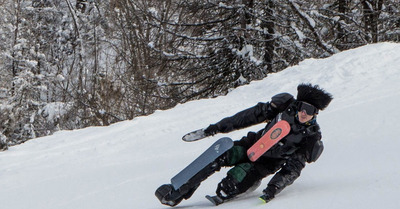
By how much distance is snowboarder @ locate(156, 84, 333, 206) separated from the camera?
13.7 feet

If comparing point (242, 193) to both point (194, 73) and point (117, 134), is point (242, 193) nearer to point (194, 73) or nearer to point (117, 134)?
point (117, 134)

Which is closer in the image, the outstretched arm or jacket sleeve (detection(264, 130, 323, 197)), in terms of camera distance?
jacket sleeve (detection(264, 130, 323, 197))

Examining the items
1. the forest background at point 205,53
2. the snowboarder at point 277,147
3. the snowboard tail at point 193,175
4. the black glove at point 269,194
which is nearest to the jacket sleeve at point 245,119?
the snowboarder at point 277,147

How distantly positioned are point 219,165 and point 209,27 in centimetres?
1047

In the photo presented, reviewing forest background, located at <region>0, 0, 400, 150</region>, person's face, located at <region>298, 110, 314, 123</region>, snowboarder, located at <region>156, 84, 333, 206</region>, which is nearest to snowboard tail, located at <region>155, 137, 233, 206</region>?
snowboarder, located at <region>156, 84, 333, 206</region>

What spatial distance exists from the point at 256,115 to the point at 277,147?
310 mm

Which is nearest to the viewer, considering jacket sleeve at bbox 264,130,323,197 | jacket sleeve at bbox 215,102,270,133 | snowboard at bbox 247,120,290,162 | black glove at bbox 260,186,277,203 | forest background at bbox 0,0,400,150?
black glove at bbox 260,186,277,203

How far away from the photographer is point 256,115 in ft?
14.1

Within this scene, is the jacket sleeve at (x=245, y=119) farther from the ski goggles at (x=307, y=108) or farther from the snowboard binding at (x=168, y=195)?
the snowboard binding at (x=168, y=195)

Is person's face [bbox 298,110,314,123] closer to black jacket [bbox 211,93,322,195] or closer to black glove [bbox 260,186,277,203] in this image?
black jacket [bbox 211,93,322,195]

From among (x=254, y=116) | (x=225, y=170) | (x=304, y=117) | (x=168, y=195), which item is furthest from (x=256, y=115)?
(x=225, y=170)

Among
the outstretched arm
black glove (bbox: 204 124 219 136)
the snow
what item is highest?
the outstretched arm

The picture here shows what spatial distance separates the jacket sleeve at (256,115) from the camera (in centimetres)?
425

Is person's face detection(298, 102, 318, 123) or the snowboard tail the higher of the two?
person's face detection(298, 102, 318, 123)
